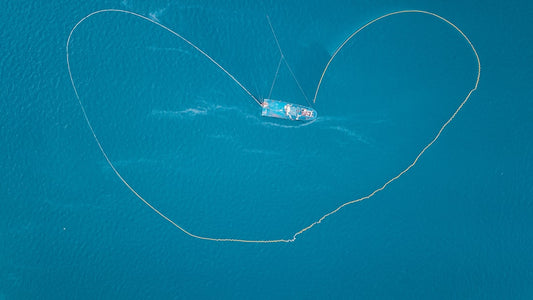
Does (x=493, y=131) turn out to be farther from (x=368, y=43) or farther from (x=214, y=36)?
(x=214, y=36)

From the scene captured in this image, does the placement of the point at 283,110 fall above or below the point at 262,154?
above

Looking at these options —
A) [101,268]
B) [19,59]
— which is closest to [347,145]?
[101,268]

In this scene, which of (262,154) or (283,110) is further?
(262,154)
